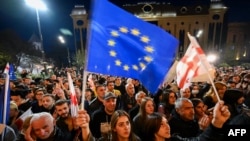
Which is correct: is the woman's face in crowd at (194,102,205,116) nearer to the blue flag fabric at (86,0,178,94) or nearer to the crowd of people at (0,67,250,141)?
the crowd of people at (0,67,250,141)

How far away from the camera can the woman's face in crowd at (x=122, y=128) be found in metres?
3.41

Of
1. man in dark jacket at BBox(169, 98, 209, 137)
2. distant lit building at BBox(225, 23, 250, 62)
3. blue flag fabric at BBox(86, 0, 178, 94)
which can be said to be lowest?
man in dark jacket at BBox(169, 98, 209, 137)

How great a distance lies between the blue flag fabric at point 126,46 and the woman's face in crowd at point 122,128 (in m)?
0.61

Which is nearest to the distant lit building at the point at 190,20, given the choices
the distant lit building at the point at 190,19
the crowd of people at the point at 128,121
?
the distant lit building at the point at 190,19

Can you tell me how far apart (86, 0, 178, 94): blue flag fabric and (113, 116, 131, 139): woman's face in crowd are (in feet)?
2.00

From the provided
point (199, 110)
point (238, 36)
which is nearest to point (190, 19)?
point (238, 36)

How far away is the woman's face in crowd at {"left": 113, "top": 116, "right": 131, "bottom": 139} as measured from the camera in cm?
341

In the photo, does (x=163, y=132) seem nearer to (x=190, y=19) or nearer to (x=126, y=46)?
(x=126, y=46)

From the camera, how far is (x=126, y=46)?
3.38 meters

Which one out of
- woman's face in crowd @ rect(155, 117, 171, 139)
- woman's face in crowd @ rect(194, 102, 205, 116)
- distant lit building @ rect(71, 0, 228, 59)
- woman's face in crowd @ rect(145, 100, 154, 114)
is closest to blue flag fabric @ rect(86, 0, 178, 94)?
woman's face in crowd @ rect(155, 117, 171, 139)

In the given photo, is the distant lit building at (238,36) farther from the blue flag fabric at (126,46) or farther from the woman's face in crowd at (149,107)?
the blue flag fabric at (126,46)

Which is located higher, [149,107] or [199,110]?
[149,107]

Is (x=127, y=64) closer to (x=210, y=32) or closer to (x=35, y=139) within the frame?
(x=35, y=139)

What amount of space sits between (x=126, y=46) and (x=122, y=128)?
118cm
